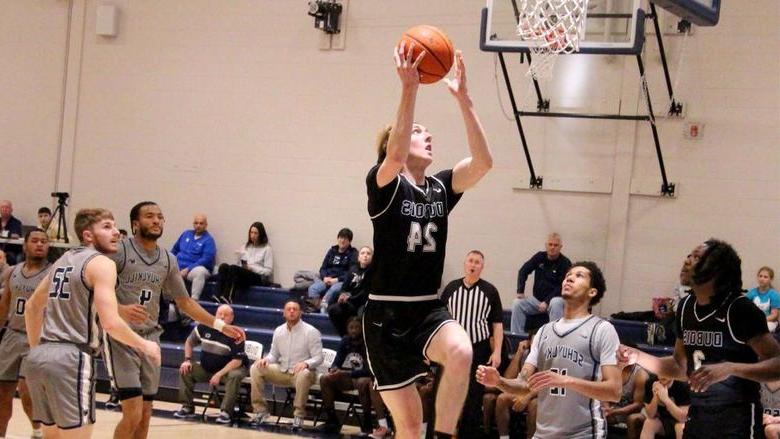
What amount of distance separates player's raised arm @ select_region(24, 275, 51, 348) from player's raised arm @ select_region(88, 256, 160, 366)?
45cm

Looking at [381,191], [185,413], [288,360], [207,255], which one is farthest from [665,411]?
[207,255]

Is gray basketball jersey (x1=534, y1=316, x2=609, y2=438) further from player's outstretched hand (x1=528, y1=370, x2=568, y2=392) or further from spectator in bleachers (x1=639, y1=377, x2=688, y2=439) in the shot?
spectator in bleachers (x1=639, y1=377, x2=688, y2=439)

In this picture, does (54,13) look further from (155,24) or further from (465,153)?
(465,153)

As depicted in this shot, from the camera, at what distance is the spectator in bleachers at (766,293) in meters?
11.6

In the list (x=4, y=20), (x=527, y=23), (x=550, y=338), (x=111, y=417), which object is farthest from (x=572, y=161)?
(x=4, y=20)

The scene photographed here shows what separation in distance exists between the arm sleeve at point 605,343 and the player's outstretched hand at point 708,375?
3.42ft

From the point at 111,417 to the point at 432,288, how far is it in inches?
281

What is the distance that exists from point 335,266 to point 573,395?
8513mm

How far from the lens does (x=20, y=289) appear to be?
26.9ft

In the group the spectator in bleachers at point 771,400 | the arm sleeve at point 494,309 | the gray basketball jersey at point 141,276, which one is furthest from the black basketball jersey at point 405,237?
the spectator in bleachers at point 771,400

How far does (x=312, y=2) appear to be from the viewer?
14.7 m

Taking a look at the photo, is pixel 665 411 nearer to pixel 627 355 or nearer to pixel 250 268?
pixel 627 355

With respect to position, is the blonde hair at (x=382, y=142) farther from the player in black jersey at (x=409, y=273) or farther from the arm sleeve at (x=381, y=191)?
the arm sleeve at (x=381, y=191)

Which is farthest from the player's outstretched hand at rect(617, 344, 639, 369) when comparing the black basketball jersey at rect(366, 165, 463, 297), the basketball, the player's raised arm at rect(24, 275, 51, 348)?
the player's raised arm at rect(24, 275, 51, 348)
